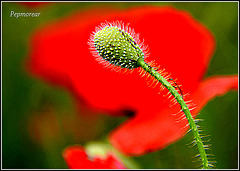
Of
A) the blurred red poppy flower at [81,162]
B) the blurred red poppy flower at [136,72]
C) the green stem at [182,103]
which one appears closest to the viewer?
the green stem at [182,103]

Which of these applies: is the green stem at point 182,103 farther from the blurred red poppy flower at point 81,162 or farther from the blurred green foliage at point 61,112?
the blurred green foliage at point 61,112

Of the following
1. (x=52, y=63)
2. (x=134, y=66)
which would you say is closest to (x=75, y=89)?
(x=52, y=63)

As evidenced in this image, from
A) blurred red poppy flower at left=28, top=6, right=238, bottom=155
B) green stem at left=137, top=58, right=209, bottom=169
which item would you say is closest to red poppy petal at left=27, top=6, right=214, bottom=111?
blurred red poppy flower at left=28, top=6, right=238, bottom=155

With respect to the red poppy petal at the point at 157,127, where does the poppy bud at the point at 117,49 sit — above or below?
above

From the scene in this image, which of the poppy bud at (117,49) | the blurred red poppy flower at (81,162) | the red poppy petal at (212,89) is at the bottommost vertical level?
the blurred red poppy flower at (81,162)

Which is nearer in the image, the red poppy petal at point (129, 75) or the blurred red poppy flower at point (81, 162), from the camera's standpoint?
the blurred red poppy flower at point (81, 162)

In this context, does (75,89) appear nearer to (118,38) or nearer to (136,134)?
(136,134)

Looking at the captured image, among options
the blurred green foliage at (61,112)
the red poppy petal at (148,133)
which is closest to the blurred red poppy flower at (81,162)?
the red poppy petal at (148,133)
